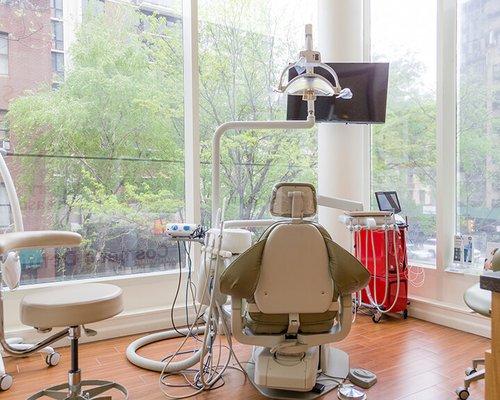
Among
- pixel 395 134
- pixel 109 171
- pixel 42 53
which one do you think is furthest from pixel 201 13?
pixel 395 134

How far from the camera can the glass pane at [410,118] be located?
135 inches

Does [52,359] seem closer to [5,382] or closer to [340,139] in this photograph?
[5,382]

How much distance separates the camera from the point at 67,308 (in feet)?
5.71

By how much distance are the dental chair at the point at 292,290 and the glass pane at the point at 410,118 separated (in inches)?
71.1

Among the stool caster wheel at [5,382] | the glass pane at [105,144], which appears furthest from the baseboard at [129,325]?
the stool caster wheel at [5,382]

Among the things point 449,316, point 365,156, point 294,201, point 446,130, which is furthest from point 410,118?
point 294,201

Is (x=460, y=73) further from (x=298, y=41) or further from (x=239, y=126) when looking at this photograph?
(x=239, y=126)

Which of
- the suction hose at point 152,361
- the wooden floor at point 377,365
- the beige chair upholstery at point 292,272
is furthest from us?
the suction hose at point 152,361

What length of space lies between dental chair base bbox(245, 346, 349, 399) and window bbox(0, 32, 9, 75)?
97.7 inches

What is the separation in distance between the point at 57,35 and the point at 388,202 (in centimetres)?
278

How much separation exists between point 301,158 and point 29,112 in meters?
2.32

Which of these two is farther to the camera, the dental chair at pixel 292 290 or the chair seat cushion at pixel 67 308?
the dental chair at pixel 292 290

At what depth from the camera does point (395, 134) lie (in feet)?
12.2

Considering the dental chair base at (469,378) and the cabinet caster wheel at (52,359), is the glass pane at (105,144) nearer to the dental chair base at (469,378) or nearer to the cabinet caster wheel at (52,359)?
the cabinet caster wheel at (52,359)
